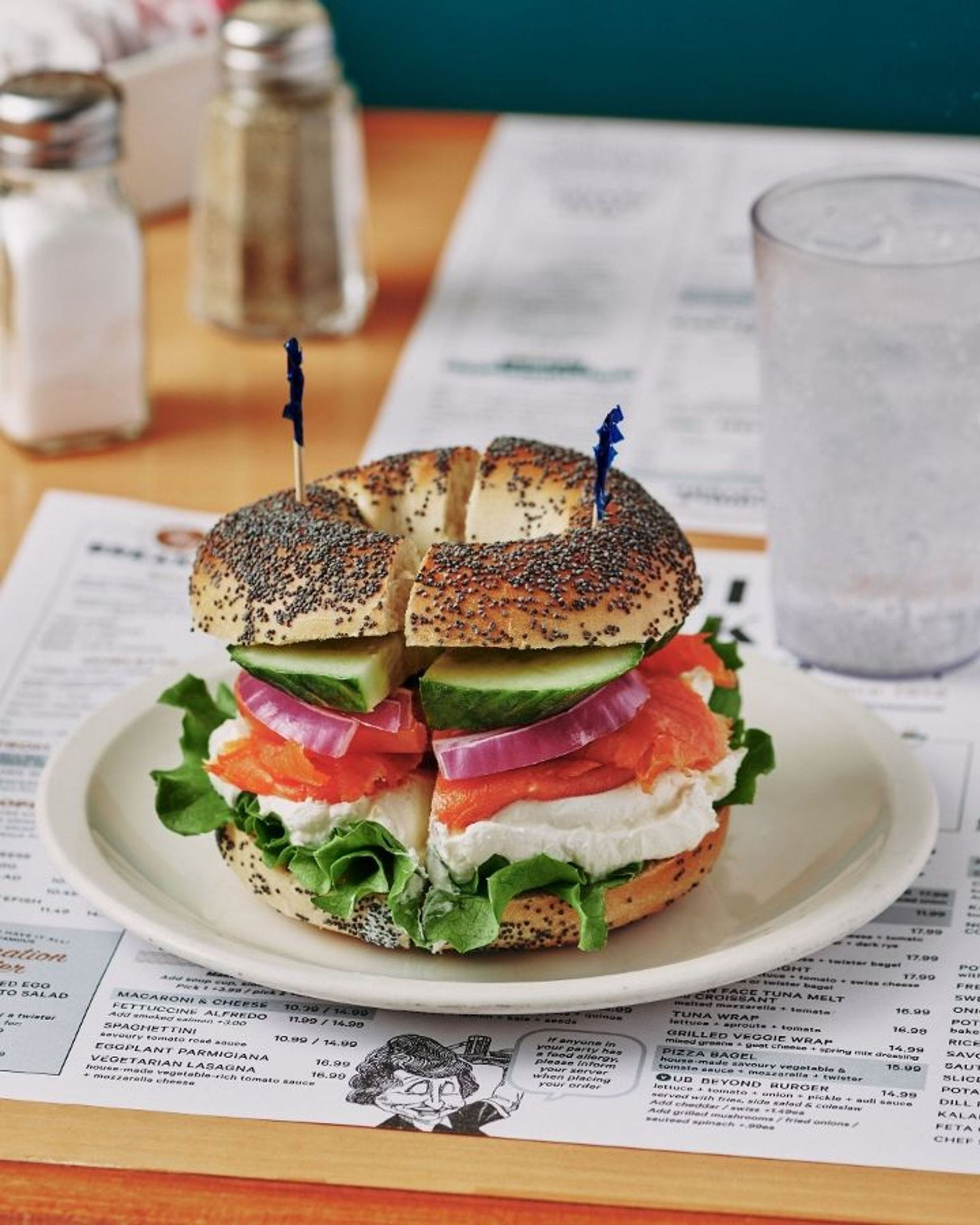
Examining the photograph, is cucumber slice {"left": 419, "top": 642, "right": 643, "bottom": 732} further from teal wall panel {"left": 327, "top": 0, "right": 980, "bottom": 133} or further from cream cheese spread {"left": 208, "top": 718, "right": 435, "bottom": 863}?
teal wall panel {"left": 327, "top": 0, "right": 980, "bottom": 133}

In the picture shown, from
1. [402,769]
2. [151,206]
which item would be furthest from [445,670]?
[151,206]

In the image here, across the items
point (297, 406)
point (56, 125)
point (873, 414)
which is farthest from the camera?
point (56, 125)

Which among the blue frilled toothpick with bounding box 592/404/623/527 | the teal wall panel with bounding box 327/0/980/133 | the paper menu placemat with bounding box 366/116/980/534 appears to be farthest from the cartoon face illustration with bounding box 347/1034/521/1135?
the teal wall panel with bounding box 327/0/980/133

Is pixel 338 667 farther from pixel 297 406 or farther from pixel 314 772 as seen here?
pixel 297 406

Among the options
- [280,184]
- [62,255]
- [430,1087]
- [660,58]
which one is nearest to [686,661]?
[430,1087]

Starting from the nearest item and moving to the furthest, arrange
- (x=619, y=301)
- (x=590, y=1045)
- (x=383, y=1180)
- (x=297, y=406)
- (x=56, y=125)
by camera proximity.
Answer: (x=383, y=1180)
(x=590, y=1045)
(x=297, y=406)
(x=56, y=125)
(x=619, y=301)

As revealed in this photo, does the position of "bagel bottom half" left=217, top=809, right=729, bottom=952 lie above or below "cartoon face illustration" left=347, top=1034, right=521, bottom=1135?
above

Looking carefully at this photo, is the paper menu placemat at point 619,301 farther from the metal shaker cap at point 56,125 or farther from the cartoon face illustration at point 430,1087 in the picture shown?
the cartoon face illustration at point 430,1087
